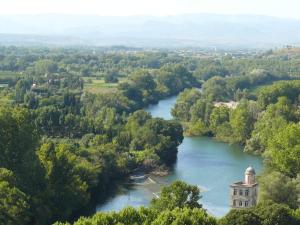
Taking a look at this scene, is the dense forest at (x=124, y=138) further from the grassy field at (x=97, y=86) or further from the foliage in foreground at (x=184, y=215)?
the grassy field at (x=97, y=86)

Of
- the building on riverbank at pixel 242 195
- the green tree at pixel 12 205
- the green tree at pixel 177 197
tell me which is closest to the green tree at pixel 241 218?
the green tree at pixel 177 197

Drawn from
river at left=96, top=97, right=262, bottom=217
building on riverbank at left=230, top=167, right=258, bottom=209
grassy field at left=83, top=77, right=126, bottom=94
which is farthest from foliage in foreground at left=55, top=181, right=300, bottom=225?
grassy field at left=83, top=77, right=126, bottom=94

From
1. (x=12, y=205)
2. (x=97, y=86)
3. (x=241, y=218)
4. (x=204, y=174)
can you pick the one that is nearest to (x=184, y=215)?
(x=241, y=218)

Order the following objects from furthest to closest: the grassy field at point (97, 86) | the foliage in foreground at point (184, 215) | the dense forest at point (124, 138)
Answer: the grassy field at point (97, 86)
the dense forest at point (124, 138)
the foliage in foreground at point (184, 215)

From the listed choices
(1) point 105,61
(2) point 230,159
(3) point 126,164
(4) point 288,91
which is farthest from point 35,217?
(1) point 105,61

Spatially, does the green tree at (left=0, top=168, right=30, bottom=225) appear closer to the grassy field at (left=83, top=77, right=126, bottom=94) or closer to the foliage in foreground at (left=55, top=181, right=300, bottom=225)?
the foliage in foreground at (left=55, top=181, right=300, bottom=225)

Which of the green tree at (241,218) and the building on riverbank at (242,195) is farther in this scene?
the building on riverbank at (242,195)

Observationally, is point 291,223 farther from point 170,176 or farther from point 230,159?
point 230,159
